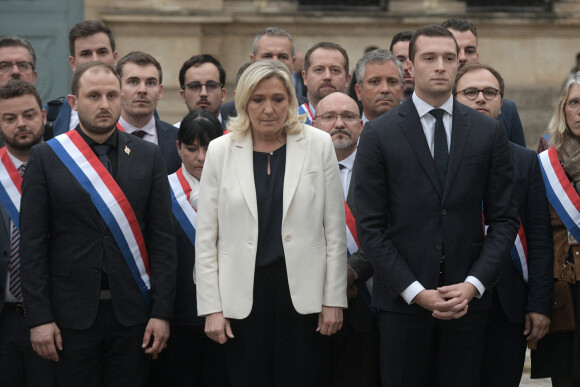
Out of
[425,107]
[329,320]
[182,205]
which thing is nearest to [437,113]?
[425,107]

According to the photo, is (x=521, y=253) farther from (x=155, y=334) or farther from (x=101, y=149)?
(x=101, y=149)

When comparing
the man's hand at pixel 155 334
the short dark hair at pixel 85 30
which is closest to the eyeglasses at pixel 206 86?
the short dark hair at pixel 85 30

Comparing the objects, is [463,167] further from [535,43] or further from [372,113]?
[535,43]

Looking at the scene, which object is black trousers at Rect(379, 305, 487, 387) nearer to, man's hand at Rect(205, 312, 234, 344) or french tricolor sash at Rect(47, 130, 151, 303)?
man's hand at Rect(205, 312, 234, 344)

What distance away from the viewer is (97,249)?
484cm

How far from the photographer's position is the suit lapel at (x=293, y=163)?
4.71m

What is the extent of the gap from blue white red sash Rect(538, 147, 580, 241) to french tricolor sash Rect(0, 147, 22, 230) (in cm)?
278

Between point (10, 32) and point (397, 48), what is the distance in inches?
258

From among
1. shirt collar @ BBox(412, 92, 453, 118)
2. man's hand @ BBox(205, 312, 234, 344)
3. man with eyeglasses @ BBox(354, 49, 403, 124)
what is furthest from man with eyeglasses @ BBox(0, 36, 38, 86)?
shirt collar @ BBox(412, 92, 453, 118)

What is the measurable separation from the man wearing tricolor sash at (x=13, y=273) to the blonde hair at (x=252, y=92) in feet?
4.32

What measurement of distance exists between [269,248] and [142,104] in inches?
77.3

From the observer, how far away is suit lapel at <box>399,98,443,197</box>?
458cm

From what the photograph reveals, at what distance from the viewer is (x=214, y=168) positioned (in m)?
4.82

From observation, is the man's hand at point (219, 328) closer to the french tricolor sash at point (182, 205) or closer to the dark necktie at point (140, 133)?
the french tricolor sash at point (182, 205)
